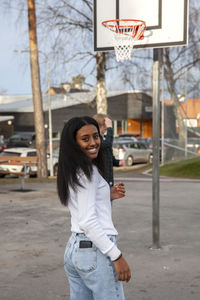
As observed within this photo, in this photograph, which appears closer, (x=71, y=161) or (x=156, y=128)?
(x=71, y=161)

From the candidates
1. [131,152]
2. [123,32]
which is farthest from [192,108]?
[123,32]

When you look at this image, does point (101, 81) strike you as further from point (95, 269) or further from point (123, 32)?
point (95, 269)

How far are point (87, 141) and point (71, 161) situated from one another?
0.18 m

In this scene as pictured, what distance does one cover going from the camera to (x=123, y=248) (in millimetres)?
6879

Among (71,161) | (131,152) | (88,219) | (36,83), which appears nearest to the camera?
(88,219)

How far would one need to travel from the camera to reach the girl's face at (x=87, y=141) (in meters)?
2.94

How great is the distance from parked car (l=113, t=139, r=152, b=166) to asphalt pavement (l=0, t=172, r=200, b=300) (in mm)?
15034

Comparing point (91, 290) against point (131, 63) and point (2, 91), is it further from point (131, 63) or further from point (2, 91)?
point (2, 91)

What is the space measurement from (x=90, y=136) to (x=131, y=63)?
20787 mm

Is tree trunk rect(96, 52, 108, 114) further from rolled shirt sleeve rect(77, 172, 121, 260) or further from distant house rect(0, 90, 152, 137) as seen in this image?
distant house rect(0, 90, 152, 137)

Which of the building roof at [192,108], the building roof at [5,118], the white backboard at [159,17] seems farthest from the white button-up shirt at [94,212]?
the building roof at [5,118]

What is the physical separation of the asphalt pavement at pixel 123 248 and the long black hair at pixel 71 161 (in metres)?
2.47

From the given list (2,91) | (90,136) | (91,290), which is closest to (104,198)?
(90,136)

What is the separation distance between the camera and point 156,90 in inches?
259
